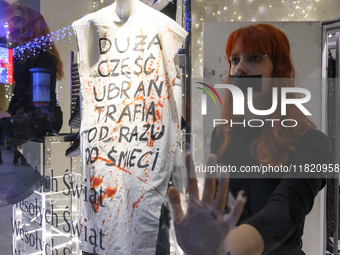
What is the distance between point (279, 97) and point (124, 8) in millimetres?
655

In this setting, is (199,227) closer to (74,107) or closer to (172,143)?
(172,143)

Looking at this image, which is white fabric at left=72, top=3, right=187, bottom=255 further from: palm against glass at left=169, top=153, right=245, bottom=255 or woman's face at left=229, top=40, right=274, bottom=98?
woman's face at left=229, top=40, right=274, bottom=98

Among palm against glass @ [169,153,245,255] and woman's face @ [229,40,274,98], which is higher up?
woman's face @ [229,40,274,98]

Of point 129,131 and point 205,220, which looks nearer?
point 205,220

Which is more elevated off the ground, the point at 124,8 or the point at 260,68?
the point at 124,8

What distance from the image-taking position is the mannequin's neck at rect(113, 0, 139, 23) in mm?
945

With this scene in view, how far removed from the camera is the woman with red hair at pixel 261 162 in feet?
2.68

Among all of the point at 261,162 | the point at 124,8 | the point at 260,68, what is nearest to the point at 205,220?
the point at 261,162

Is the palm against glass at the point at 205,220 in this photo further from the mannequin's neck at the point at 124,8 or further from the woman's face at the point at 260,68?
the mannequin's neck at the point at 124,8

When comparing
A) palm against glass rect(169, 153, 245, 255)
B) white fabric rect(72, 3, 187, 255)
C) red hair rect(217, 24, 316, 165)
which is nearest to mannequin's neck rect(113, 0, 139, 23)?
white fabric rect(72, 3, 187, 255)

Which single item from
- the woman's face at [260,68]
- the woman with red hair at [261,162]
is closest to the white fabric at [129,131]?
the woman with red hair at [261,162]

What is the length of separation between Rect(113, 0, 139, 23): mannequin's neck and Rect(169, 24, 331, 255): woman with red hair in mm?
387

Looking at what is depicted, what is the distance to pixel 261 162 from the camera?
898 millimetres

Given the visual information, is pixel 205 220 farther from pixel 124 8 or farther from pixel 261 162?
pixel 124 8
